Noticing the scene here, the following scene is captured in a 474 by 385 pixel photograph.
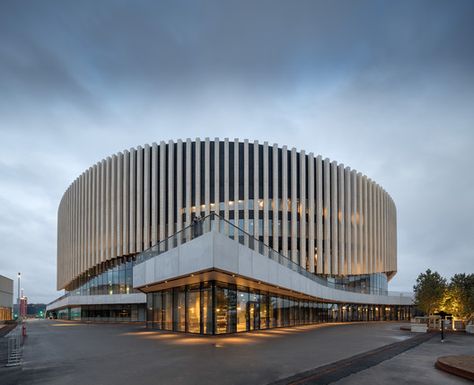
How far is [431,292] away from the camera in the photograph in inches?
1519

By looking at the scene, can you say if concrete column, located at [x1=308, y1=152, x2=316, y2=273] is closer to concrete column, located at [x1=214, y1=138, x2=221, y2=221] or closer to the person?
concrete column, located at [x1=214, y1=138, x2=221, y2=221]

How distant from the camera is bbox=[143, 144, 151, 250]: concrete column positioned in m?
57.8

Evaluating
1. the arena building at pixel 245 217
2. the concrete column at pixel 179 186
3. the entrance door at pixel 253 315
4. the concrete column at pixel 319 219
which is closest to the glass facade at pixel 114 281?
the arena building at pixel 245 217

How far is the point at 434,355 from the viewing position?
17.8 metres

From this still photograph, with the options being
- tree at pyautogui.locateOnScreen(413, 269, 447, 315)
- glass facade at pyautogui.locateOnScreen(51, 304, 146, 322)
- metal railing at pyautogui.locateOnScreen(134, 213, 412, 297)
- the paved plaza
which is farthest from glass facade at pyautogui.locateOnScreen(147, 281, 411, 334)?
glass facade at pyautogui.locateOnScreen(51, 304, 146, 322)

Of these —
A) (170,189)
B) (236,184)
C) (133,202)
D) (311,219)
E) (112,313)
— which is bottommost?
(112,313)

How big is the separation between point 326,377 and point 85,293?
58389mm

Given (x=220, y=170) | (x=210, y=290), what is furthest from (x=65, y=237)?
(x=210, y=290)

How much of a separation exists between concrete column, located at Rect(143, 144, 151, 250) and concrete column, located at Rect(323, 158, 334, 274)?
2491 centimetres

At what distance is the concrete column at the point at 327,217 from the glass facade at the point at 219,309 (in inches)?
676

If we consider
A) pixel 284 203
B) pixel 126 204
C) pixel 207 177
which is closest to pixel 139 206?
pixel 126 204

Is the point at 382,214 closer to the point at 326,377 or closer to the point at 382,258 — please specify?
the point at 382,258

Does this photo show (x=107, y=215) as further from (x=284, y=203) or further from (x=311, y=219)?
(x=311, y=219)

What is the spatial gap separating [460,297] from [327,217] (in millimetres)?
26810
